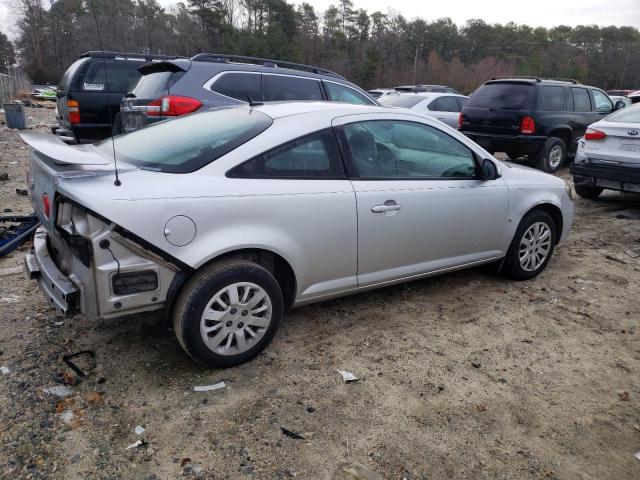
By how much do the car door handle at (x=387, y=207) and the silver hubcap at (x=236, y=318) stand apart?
97 centimetres

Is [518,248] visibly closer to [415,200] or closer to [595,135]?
[415,200]

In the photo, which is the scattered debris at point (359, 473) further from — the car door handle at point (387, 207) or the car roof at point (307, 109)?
the car roof at point (307, 109)

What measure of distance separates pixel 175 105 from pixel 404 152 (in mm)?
3333

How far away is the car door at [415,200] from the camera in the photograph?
11.2 feet

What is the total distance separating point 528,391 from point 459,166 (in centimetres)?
184

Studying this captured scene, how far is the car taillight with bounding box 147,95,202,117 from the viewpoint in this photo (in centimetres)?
593

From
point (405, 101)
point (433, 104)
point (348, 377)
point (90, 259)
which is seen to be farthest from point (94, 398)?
point (433, 104)

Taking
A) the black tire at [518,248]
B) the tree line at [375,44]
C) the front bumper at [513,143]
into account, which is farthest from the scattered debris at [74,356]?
the tree line at [375,44]

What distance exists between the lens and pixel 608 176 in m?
6.90

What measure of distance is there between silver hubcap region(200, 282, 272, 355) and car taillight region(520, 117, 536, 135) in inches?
309

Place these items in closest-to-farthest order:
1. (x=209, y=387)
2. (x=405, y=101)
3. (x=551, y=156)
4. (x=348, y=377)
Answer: (x=209, y=387) < (x=348, y=377) < (x=551, y=156) < (x=405, y=101)

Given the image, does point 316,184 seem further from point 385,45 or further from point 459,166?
point 385,45

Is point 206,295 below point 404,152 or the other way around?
below

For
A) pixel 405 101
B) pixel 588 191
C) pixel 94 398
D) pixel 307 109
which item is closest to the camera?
pixel 94 398
